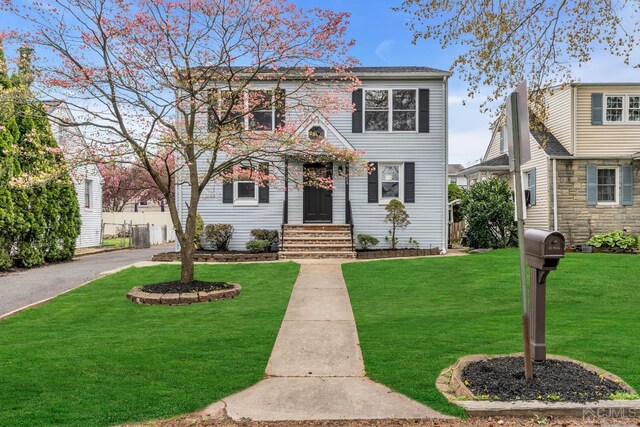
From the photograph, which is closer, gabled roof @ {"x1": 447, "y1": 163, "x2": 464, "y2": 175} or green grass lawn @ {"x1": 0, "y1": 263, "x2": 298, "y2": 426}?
green grass lawn @ {"x1": 0, "y1": 263, "x2": 298, "y2": 426}

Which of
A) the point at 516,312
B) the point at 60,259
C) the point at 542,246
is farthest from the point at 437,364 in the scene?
the point at 60,259

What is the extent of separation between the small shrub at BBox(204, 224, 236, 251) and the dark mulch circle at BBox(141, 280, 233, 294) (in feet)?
22.8

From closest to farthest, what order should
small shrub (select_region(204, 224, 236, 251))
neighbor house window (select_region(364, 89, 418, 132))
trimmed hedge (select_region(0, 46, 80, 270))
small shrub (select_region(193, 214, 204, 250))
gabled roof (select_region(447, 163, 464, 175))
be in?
1. trimmed hedge (select_region(0, 46, 80, 270))
2. small shrub (select_region(193, 214, 204, 250))
3. small shrub (select_region(204, 224, 236, 251))
4. neighbor house window (select_region(364, 89, 418, 132))
5. gabled roof (select_region(447, 163, 464, 175))

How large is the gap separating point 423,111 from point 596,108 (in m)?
6.74

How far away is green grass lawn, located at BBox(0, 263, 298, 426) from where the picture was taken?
3.94m

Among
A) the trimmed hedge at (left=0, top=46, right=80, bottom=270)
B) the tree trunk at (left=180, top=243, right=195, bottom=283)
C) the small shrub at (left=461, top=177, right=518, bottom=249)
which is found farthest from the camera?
the small shrub at (left=461, top=177, right=518, bottom=249)

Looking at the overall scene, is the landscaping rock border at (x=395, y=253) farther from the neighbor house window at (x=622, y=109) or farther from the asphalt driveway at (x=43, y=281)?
the neighbor house window at (x=622, y=109)

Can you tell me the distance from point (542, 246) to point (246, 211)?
13843mm

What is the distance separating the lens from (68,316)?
26.3 ft

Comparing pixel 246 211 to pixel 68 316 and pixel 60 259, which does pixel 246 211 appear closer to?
pixel 60 259

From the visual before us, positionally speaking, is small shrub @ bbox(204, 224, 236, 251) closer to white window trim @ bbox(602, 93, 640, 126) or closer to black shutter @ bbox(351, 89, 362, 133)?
black shutter @ bbox(351, 89, 362, 133)

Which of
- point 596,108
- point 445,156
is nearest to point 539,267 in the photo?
point 445,156

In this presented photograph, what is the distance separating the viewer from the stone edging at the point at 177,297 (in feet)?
28.8

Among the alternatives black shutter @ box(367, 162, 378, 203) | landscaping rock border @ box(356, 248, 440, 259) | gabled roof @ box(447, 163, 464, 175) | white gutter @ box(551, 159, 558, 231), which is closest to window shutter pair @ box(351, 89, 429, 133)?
black shutter @ box(367, 162, 378, 203)
